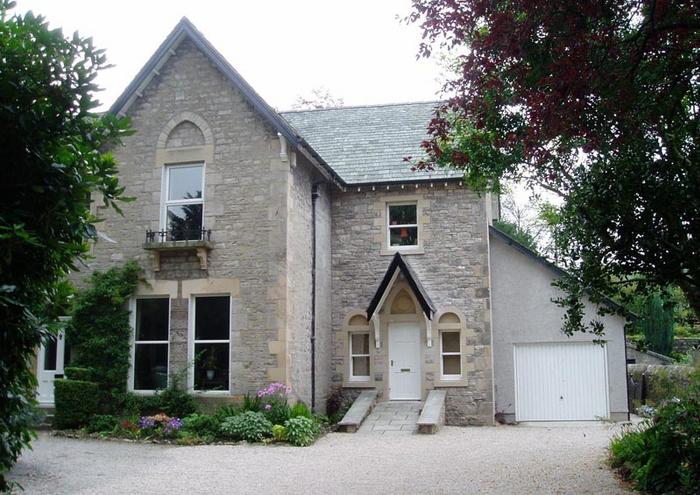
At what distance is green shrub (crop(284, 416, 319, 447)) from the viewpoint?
14.3 m

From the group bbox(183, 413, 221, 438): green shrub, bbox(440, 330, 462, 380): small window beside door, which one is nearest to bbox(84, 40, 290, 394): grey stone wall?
bbox(183, 413, 221, 438): green shrub

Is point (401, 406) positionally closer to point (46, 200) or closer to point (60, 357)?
point (60, 357)

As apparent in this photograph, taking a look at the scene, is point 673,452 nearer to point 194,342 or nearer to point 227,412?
point 227,412

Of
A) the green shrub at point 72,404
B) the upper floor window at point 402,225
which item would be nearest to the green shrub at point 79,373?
the green shrub at point 72,404

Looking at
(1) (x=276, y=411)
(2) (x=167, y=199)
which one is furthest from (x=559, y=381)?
(2) (x=167, y=199)

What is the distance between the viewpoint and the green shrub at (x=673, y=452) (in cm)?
843

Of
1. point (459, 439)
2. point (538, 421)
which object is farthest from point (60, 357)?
point (538, 421)

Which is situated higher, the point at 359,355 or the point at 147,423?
the point at 359,355

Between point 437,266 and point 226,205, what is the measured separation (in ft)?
20.2

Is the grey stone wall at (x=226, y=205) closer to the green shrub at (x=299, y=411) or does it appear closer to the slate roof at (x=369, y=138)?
the green shrub at (x=299, y=411)

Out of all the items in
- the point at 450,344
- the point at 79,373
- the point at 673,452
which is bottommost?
the point at 673,452

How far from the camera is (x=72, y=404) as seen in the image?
1567cm

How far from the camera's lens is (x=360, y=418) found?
Answer: 16922 millimetres

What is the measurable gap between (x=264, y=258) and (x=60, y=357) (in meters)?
5.79
